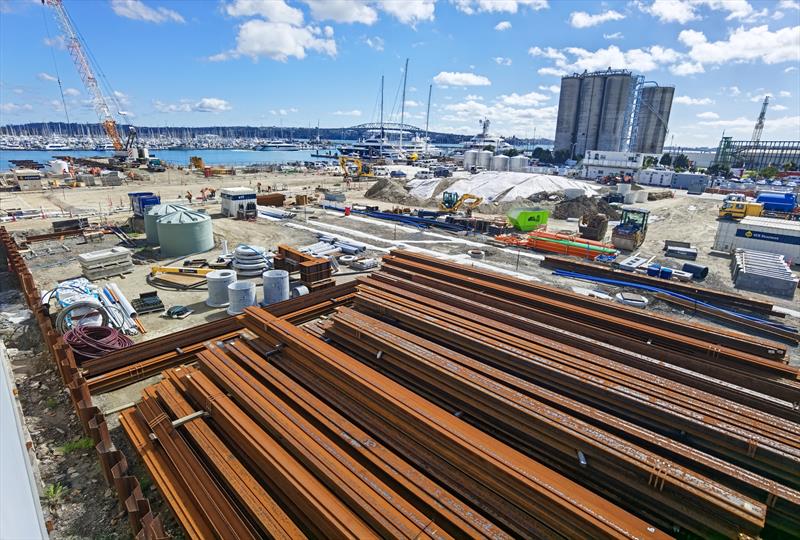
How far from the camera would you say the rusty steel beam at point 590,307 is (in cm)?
731

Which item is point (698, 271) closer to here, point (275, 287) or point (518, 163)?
point (275, 287)

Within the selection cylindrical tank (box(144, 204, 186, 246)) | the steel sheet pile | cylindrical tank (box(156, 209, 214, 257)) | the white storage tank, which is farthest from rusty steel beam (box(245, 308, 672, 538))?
the white storage tank

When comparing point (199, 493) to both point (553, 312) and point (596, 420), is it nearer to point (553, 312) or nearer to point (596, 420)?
point (596, 420)

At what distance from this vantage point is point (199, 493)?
5289 millimetres

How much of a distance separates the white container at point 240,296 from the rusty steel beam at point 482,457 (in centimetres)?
572

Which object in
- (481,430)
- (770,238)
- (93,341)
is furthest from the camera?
(770,238)

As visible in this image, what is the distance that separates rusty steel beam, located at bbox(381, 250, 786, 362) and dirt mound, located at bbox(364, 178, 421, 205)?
27572mm

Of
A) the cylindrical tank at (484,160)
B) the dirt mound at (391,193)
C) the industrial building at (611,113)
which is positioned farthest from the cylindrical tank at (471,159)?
the dirt mound at (391,193)

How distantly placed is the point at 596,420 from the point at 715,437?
142 centimetres

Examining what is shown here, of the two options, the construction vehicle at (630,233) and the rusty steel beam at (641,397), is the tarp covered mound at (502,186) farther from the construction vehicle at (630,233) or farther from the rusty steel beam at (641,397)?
the rusty steel beam at (641,397)

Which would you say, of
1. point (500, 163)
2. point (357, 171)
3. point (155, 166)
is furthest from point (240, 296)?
point (500, 163)

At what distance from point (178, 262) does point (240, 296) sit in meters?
7.78

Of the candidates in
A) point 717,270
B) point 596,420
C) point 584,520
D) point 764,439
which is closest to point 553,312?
point 596,420

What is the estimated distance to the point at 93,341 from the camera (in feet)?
31.6
